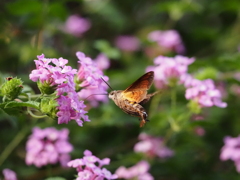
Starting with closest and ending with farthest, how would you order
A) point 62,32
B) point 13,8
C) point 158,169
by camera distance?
point 158,169 < point 13,8 < point 62,32

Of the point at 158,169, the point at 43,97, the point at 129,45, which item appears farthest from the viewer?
the point at 129,45

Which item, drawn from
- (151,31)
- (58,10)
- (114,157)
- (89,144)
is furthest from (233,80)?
(151,31)

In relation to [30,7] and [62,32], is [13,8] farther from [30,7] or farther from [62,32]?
[62,32]

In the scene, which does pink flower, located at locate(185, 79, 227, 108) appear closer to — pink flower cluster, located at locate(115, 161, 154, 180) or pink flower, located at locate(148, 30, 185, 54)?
pink flower cluster, located at locate(115, 161, 154, 180)

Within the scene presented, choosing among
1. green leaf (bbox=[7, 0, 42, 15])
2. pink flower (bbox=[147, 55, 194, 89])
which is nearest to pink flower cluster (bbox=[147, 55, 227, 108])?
pink flower (bbox=[147, 55, 194, 89])

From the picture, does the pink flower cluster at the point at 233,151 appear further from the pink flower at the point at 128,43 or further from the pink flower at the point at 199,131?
the pink flower at the point at 128,43

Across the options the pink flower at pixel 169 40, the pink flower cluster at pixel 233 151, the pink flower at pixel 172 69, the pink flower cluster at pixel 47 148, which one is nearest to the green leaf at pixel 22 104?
the pink flower cluster at pixel 47 148

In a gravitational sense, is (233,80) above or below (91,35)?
below
